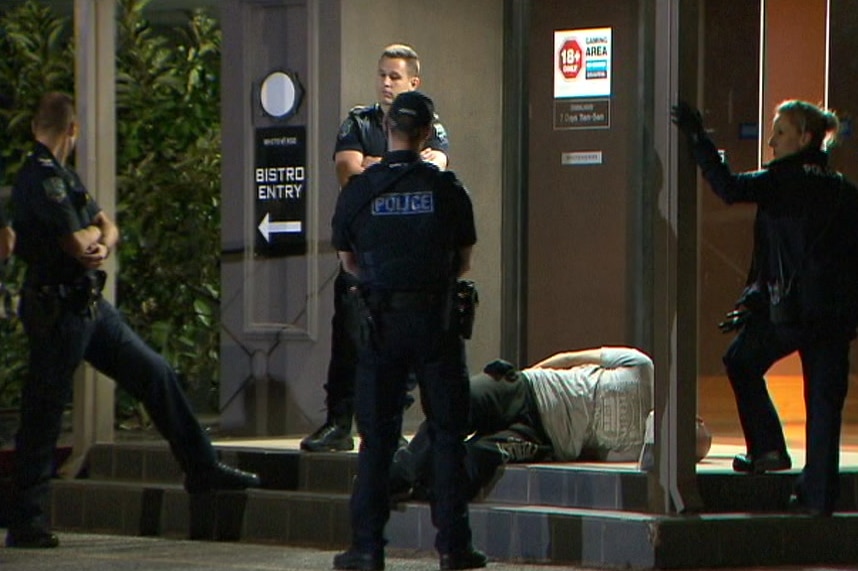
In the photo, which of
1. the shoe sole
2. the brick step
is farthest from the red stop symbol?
the brick step

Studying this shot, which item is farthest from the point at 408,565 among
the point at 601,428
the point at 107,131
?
the point at 107,131

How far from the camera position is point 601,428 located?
29.8 feet

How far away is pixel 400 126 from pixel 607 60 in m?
2.94

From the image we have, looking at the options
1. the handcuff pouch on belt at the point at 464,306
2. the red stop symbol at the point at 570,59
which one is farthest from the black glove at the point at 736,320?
the red stop symbol at the point at 570,59

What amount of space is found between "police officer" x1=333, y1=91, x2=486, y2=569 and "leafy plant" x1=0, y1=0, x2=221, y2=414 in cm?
329

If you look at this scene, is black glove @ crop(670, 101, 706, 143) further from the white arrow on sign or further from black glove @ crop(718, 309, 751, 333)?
the white arrow on sign

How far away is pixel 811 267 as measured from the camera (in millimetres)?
8375

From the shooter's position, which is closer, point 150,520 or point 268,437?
point 150,520

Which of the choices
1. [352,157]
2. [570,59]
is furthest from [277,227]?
[570,59]

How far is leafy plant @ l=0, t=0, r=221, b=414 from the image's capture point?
1108 centimetres

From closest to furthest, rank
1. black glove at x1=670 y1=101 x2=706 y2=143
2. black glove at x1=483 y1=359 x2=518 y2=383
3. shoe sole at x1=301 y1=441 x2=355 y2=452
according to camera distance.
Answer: black glove at x1=670 y1=101 x2=706 y2=143, black glove at x1=483 y1=359 x2=518 y2=383, shoe sole at x1=301 y1=441 x2=355 y2=452

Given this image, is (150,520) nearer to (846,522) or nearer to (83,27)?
(83,27)

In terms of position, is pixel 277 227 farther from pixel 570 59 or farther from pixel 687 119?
pixel 687 119

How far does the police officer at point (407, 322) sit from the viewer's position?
7.81 m
